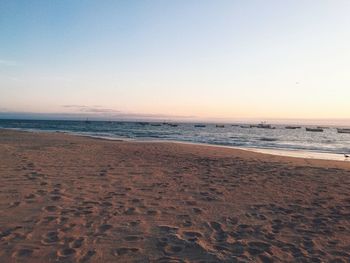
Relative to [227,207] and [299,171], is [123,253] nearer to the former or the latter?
[227,207]

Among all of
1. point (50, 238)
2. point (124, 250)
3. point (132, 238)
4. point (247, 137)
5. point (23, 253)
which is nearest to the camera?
point (23, 253)

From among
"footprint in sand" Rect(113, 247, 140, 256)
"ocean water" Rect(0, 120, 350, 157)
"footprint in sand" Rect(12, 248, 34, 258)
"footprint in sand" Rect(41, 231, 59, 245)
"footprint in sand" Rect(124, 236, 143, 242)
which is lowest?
"ocean water" Rect(0, 120, 350, 157)

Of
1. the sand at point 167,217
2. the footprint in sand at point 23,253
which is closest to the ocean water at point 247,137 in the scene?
the sand at point 167,217

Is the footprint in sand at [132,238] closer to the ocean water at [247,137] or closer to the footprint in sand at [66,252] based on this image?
the footprint in sand at [66,252]

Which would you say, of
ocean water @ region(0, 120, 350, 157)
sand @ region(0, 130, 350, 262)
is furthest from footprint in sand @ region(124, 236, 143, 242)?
ocean water @ region(0, 120, 350, 157)

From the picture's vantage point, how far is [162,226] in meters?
5.82

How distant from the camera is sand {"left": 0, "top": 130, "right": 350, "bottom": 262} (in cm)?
473

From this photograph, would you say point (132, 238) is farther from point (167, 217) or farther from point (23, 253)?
point (23, 253)

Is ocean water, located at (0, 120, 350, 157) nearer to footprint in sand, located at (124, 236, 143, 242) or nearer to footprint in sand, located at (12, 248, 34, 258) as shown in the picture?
footprint in sand, located at (124, 236, 143, 242)

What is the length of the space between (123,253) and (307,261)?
2761mm

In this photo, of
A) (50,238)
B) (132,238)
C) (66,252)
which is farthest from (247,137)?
(66,252)

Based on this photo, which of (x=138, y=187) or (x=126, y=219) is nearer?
(x=126, y=219)

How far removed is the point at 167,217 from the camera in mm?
6355

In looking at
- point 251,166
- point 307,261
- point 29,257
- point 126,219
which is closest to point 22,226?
point 29,257
